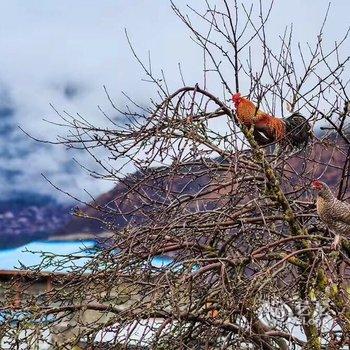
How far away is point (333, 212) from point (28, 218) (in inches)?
237

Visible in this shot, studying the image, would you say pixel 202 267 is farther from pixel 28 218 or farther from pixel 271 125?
pixel 28 218

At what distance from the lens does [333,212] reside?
4242mm

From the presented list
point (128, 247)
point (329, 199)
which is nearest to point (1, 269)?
point (128, 247)

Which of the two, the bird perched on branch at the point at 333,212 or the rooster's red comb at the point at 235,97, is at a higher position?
the rooster's red comb at the point at 235,97

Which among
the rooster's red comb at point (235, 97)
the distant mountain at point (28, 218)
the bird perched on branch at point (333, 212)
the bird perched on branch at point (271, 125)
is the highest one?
the distant mountain at point (28, 218)

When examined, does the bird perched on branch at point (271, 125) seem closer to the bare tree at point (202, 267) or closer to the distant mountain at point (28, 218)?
the bare tree at point (202, 267)

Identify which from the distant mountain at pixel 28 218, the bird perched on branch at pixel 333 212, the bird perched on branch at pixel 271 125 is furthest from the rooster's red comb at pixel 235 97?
the distant mountain at pixel 28 218

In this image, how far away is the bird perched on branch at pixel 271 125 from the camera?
4922mm

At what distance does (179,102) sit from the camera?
4555 mm

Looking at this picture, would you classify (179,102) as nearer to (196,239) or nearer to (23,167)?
(196,239)

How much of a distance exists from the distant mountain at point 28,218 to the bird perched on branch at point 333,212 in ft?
18.2

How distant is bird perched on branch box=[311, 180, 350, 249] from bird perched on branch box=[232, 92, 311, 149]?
0.74 metres

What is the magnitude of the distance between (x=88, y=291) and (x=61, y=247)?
484 cm

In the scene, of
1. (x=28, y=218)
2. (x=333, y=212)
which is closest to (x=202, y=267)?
(x=333, y=212)
